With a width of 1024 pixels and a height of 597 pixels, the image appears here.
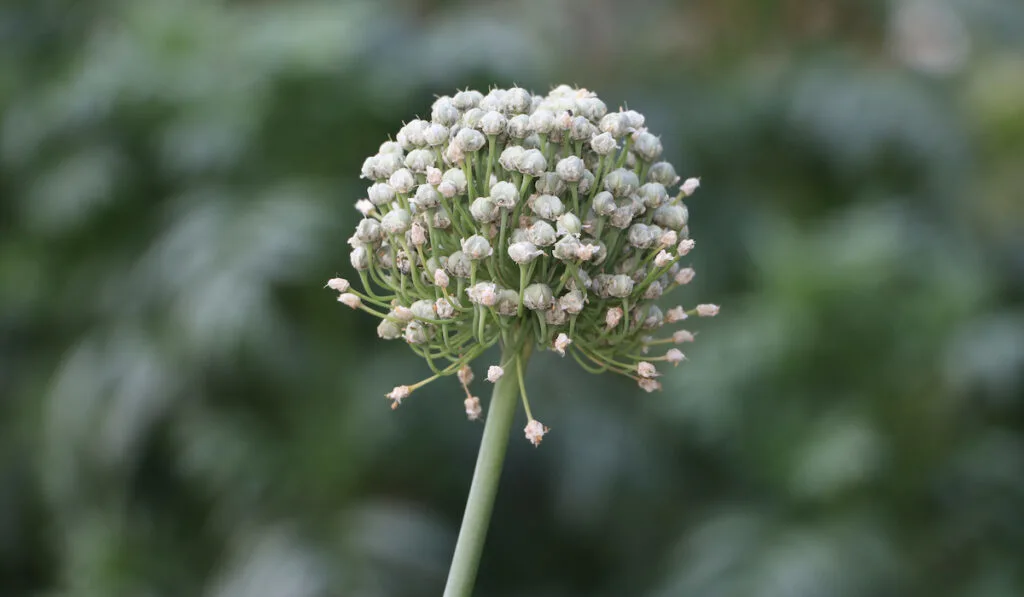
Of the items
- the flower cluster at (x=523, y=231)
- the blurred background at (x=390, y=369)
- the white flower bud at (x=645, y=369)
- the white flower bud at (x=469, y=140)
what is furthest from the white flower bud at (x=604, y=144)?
the blurred background at (x=390, y=369)

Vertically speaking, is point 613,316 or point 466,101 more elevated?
point 466,101

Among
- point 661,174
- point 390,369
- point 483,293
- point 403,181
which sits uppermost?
point 390,369

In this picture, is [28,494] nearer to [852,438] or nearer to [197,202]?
[197,202]

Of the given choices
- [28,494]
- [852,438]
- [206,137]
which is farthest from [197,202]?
[852,438]

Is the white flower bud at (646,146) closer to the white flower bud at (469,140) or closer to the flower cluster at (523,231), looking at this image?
the flower cluster at (523,231)

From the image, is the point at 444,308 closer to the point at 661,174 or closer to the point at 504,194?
the point at 504,194

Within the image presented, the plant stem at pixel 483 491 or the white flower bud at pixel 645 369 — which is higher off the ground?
the white flower bud at pixel 645 369

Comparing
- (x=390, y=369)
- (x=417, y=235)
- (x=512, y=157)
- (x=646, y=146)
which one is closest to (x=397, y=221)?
(x=417, y=235)
